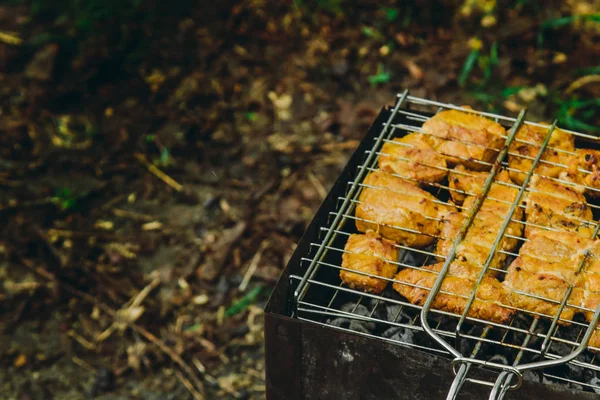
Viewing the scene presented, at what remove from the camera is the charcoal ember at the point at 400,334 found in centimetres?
261

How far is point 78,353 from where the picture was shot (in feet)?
14.2

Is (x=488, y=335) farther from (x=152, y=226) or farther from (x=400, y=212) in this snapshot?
(x=152, y=226)

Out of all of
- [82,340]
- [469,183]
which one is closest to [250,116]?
[82,340]

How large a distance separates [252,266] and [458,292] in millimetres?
2305

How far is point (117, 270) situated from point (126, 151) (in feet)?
3.81

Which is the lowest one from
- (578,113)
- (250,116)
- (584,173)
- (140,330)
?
(140,330)

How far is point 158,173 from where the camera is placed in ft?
17.3

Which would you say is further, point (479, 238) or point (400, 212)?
point (400, 212)

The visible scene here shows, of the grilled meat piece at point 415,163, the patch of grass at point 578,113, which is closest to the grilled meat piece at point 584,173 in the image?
the grilled meat piece at point 415,163

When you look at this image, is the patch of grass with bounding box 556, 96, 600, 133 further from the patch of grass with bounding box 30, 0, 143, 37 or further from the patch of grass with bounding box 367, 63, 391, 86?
the patch of grass with bounding box 30, 0, 143, 37

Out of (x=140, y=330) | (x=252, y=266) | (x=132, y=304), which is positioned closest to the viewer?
(x=140, y=330)

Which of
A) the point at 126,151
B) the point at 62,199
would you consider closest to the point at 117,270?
the point at 62,199

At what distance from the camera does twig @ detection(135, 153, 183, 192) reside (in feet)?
17.0

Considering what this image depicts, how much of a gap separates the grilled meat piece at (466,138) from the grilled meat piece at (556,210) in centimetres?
28
